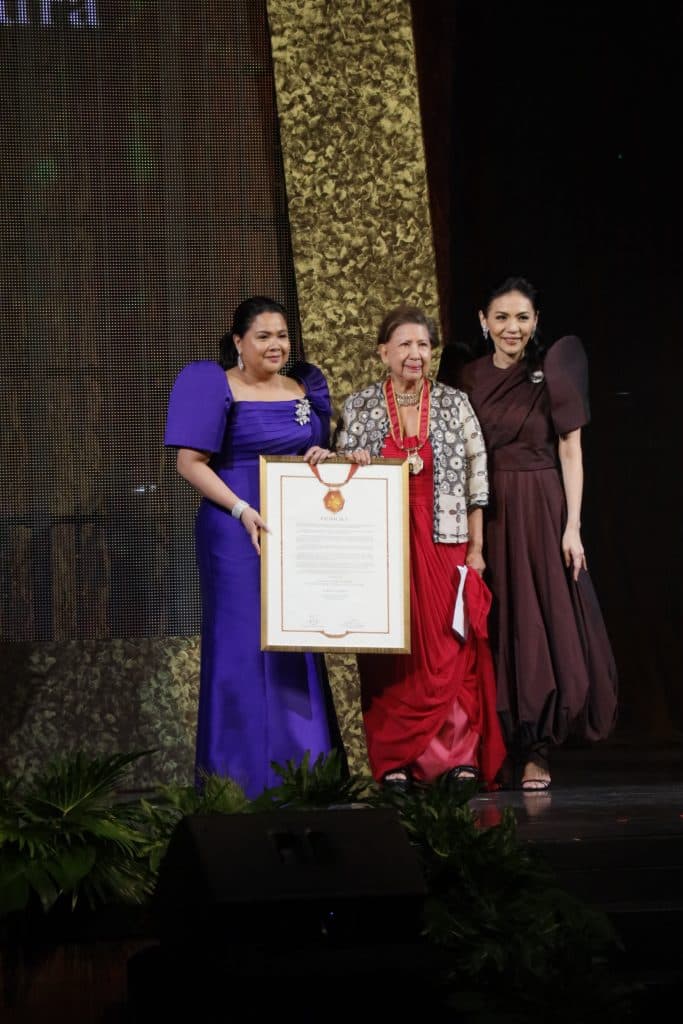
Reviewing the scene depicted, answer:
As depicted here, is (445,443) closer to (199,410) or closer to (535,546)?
(535,546)

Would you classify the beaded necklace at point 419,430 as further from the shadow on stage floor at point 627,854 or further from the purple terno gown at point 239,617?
the shadow on stage floor at point 627,854

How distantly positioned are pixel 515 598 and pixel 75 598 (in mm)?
1677

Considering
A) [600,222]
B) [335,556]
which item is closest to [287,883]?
[335,556]

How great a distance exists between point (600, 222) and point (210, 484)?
9.13 feet

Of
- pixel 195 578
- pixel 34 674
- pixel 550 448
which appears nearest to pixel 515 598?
pixel 550 448

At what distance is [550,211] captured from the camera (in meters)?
7.00

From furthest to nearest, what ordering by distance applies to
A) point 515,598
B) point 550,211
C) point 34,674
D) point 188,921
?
point 550,211
point 34,674
point 515,598
point 188,921

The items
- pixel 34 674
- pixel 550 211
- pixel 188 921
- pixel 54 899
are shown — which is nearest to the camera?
pixel 188 921

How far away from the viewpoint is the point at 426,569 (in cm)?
529

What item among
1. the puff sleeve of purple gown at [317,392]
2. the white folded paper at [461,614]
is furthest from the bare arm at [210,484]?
the white folded paper at [461,614]

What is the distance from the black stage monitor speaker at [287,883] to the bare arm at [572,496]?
2.55 meters

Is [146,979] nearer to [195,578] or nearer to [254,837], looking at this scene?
[254,837]

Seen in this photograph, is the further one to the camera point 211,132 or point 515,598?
point 211,132

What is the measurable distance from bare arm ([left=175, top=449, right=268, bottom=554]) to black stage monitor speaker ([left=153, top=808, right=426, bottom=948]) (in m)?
1.97
